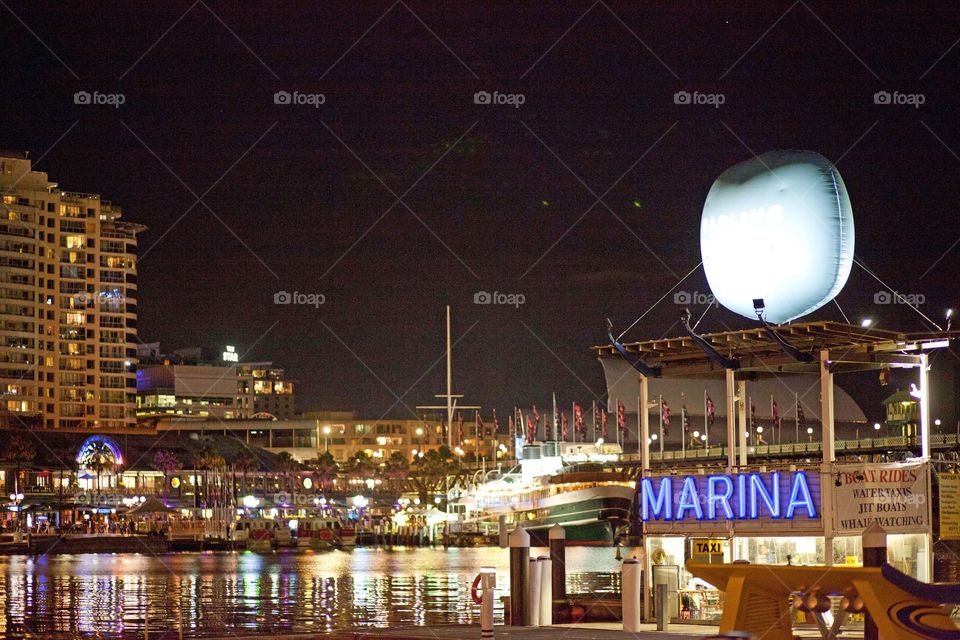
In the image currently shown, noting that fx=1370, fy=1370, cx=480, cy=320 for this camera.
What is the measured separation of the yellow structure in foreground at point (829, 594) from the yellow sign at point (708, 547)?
8209 millimetres

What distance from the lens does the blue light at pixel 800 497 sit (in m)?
27.7

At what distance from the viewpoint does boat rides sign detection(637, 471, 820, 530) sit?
2788cm

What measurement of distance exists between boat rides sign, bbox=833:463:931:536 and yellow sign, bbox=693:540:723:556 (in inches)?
100

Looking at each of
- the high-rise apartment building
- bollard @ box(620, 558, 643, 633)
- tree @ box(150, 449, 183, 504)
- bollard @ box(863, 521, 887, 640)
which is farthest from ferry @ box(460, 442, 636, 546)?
bollard @ box(863, 521, 887, 640)

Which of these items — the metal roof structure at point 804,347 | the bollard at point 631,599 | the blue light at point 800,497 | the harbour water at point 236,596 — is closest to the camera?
the bollard at point 631,599

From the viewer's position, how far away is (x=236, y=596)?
4875 cm

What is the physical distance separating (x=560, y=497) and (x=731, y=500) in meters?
108

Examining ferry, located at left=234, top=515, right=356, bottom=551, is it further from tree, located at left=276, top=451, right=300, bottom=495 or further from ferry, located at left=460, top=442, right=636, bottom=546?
tree, located at left=276, top=451, right=300, bottom=495

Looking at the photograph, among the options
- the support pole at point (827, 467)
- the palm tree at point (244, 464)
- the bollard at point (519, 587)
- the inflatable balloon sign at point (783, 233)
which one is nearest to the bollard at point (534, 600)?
the bollard at point (519, 587)

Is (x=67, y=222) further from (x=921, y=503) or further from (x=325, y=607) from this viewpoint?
(x=921, y=503)

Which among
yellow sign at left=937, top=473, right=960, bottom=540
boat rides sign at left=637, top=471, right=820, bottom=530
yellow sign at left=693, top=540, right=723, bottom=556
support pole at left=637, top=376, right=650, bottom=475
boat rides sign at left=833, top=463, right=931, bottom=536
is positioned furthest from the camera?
support pole at left=637, top=376, right=650, bottom=475

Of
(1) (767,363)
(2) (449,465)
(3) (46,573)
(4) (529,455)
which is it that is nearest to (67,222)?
(2) (449,465)

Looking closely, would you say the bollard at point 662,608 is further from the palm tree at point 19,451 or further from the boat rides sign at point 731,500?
the palm tree at point 19,451

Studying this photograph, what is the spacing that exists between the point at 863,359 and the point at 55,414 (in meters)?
179
